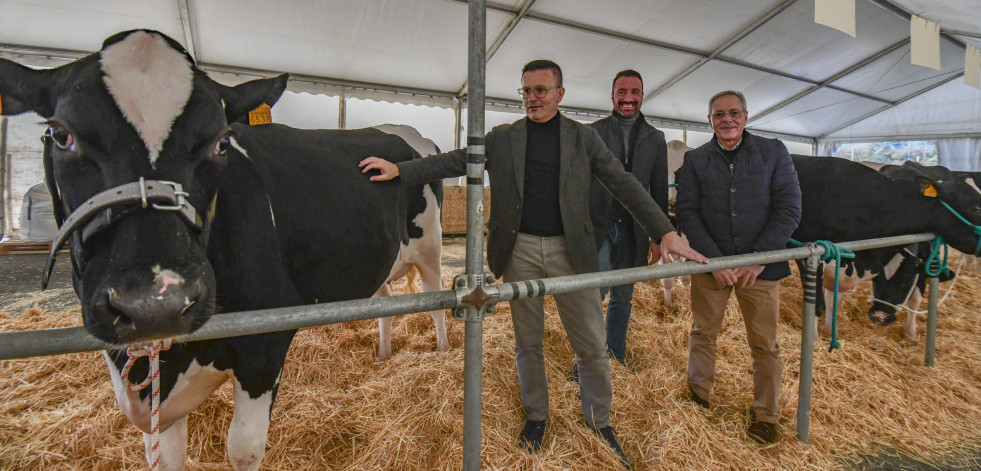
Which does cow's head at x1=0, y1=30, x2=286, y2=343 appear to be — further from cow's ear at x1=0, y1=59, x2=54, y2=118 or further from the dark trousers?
the dark trousers

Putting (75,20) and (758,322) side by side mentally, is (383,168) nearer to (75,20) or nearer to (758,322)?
(758,322)

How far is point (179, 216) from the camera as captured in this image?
3.69ft

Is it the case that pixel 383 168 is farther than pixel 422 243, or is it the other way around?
pixel 422 243

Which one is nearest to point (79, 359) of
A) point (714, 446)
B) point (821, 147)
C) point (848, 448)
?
point (714, 446)

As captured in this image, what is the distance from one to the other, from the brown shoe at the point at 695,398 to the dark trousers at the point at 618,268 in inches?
22.7

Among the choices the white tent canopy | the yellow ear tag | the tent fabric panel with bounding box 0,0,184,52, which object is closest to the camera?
the yellow ear tag

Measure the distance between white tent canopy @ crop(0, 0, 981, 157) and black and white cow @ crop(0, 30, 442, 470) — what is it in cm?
492

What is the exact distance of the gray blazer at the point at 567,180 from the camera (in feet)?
6.90

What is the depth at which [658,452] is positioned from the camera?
2.19 meters

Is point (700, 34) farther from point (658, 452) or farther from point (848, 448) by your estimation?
point (658, 452)

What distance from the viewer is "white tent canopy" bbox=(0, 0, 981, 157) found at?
5742 mm

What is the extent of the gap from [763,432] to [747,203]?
4.23 feet

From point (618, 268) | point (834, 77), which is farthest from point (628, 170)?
point (834, 77)

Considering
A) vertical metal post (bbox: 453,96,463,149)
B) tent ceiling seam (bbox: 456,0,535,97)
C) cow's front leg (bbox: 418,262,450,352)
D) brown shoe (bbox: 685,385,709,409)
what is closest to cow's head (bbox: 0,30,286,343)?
cow's front leg (bbox: 418,262,450,352)
